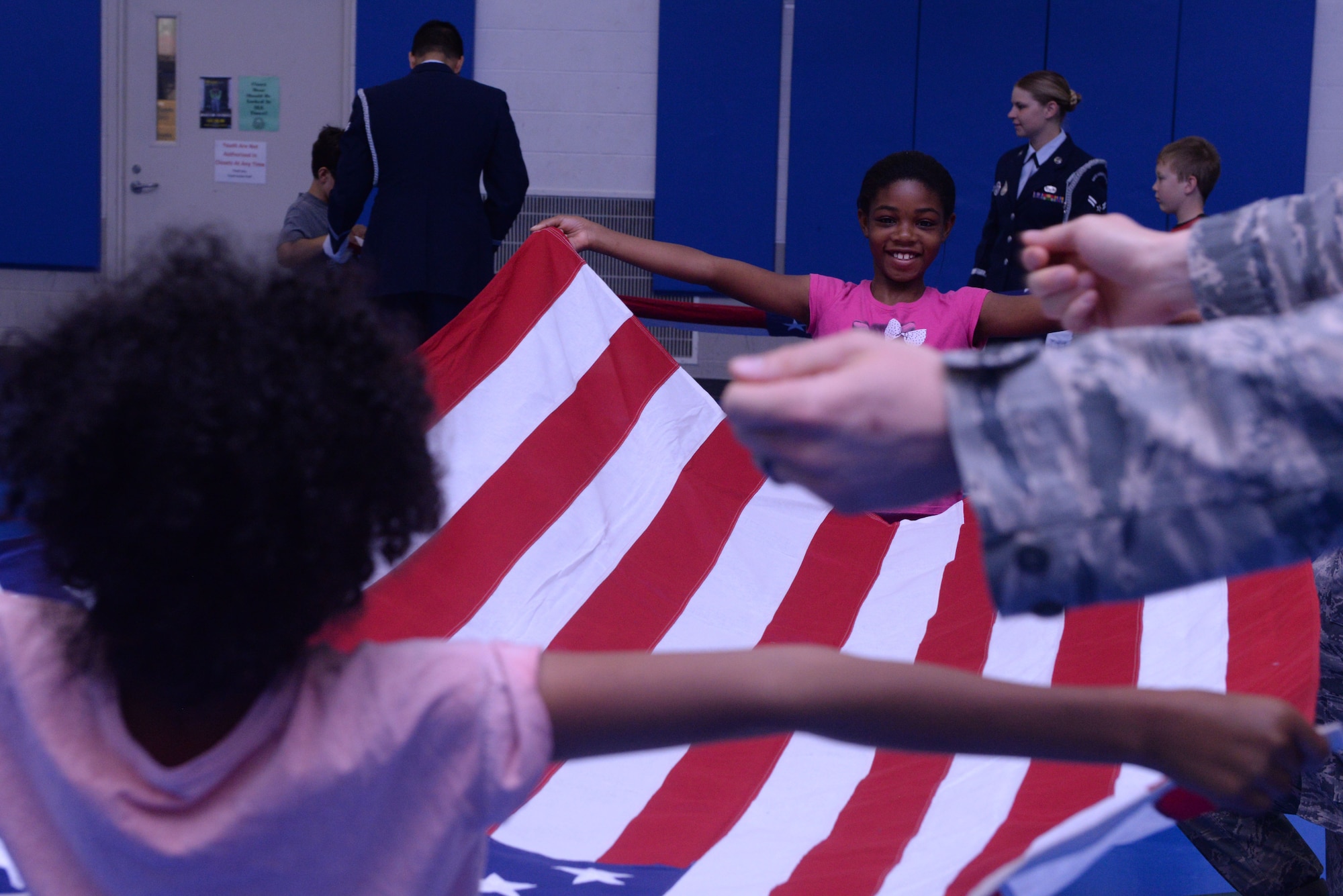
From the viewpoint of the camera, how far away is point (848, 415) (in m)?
0.55

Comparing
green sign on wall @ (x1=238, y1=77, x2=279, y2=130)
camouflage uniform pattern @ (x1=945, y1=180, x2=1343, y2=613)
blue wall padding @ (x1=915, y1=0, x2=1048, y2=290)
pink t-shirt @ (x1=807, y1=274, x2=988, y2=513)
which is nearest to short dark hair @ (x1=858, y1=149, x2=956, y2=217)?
pink t-shirt @ (x1=807, y1=274, x2=988, y2=513)

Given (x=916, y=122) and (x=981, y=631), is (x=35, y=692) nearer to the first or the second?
(x=981, y=631)

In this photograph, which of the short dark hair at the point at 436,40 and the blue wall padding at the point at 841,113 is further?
the blue wall padding at the point at 841,113

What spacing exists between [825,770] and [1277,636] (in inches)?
23.0

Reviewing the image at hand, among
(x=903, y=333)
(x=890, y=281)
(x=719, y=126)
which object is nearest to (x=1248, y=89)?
(x=719, y=126)

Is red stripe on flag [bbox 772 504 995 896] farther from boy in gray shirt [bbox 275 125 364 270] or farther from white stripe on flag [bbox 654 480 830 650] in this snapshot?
boy in gray shirt [bbox 275 125 364 270]

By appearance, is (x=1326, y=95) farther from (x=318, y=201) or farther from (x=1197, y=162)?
(x=318, y=201)

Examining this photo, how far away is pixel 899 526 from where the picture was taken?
2150 millimetres

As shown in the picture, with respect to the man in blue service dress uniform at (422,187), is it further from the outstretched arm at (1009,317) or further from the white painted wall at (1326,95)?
the white painted wall at (1326,95)

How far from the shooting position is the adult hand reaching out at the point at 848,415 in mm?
549

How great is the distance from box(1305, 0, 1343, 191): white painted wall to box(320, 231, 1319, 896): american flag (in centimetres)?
447

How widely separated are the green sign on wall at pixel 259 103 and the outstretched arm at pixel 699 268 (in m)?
3.99

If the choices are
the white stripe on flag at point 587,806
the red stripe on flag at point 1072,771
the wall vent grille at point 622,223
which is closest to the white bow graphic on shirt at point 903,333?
the red stripe on flag at point 1072,771

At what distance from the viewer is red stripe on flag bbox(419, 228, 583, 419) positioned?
2094 millimetres
